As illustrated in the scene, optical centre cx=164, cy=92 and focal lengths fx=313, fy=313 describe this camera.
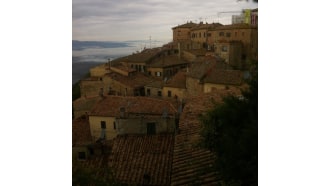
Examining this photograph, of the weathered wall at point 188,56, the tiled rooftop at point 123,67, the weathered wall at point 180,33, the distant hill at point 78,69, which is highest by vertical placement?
the weathered wall at point 180,33

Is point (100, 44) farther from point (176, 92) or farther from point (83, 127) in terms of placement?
point (176, 92)

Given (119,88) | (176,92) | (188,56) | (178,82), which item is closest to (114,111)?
(119,88)

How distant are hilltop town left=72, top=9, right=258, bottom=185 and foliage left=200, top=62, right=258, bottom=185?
26 centimetres

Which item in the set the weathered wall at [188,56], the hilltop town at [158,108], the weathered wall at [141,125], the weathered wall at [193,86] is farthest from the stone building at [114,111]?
the weathered wall at [188,56]

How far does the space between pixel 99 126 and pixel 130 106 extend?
1106 millimetres

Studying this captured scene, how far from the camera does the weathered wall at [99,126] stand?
8.29 m

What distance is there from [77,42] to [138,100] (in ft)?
20.1

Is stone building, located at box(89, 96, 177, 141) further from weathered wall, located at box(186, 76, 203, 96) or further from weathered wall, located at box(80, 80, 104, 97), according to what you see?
weathered wall, located at box(186, 76, 203, 96)

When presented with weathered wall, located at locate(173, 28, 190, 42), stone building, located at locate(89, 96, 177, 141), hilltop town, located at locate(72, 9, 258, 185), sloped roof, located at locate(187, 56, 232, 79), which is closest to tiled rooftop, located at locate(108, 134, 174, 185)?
hilltop town, located at locate(72, 9, 258, 185)

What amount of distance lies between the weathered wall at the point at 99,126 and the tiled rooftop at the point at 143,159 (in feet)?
9.42

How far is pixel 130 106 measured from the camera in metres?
8.08

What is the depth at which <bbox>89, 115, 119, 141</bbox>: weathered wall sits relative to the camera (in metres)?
8.29

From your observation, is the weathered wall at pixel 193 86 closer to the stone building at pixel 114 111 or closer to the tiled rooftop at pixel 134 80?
the tiled rooftop at pixel 134 80
